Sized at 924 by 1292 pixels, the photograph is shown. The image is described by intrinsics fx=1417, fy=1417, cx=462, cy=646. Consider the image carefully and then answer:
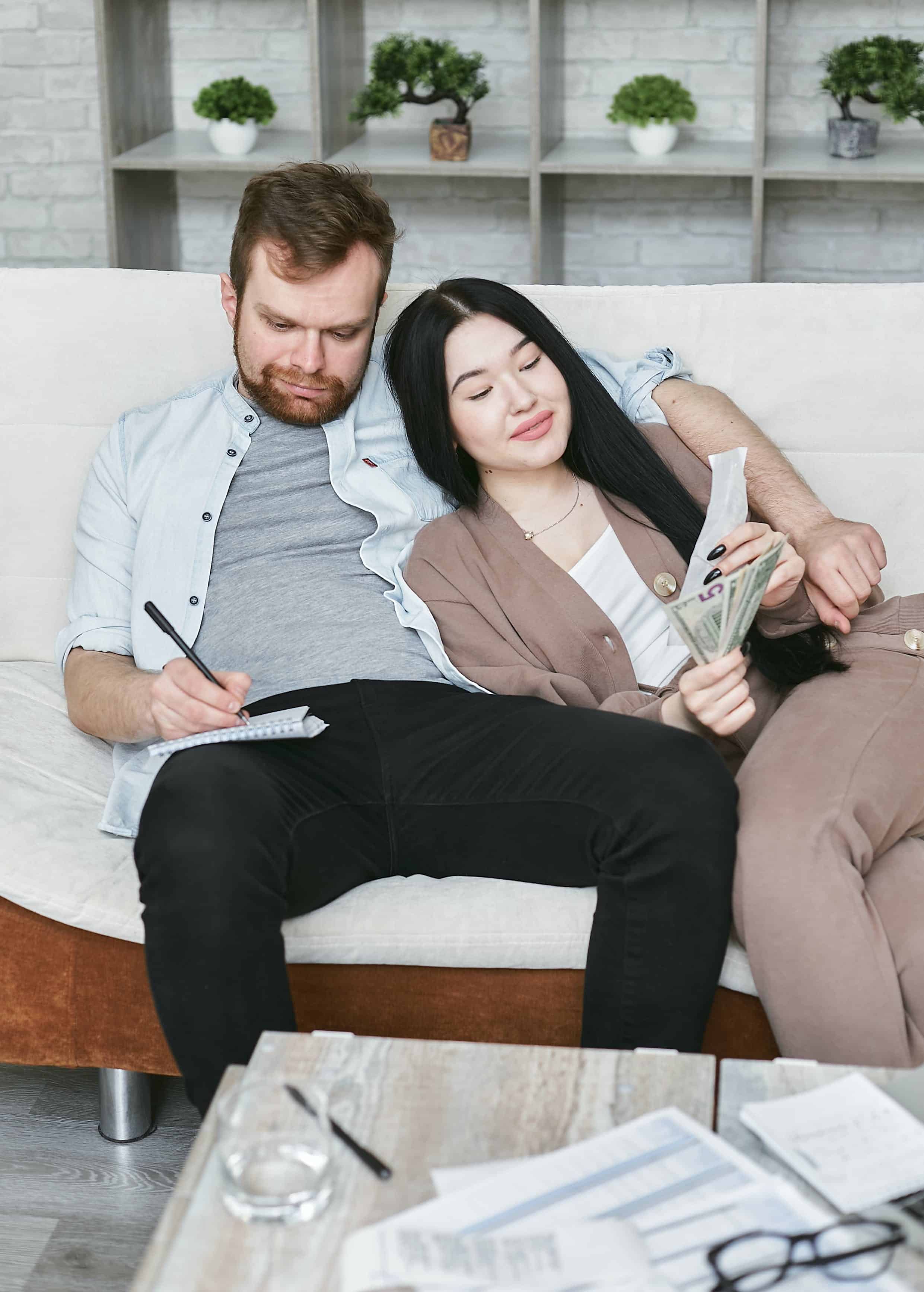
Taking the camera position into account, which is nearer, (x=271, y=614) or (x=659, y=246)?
(x=271, y=614)

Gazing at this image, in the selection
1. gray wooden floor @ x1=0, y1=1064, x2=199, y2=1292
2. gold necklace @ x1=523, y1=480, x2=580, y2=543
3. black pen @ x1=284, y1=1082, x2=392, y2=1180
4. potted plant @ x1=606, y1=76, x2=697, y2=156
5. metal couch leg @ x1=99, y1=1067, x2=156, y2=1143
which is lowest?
gray wooden floor @ x1=0, y1=1064, x2=199, y2=1292

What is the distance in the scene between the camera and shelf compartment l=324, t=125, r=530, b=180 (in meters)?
3.29

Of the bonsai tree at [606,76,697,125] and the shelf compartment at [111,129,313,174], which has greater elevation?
the bonsai tree at [606,76,697,125]

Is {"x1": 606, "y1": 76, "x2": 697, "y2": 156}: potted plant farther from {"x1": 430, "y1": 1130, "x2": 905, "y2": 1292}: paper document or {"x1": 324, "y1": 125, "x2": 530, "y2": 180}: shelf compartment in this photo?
{"x1": 430, "y1": 1130, "x2": 905, "y2": 1292}: paper document

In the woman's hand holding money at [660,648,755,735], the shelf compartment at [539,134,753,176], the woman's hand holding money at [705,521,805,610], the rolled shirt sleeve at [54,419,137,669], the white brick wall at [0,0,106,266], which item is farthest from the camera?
the white brick wall at [0,0,106,266]

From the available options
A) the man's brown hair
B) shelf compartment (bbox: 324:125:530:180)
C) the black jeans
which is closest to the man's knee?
the black jeans

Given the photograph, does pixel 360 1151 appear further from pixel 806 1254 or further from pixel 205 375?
pixel 205 375

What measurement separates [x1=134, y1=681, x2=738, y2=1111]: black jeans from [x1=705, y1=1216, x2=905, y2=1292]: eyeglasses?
19.8 inches

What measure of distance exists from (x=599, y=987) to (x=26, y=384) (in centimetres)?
128

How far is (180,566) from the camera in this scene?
6.23 ft

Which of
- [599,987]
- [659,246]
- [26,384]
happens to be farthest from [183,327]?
[659,246]

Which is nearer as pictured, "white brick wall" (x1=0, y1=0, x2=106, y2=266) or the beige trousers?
the beige trousers

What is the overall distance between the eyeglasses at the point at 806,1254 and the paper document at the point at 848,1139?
24 mm

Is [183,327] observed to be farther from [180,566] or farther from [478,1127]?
[478,1127]
